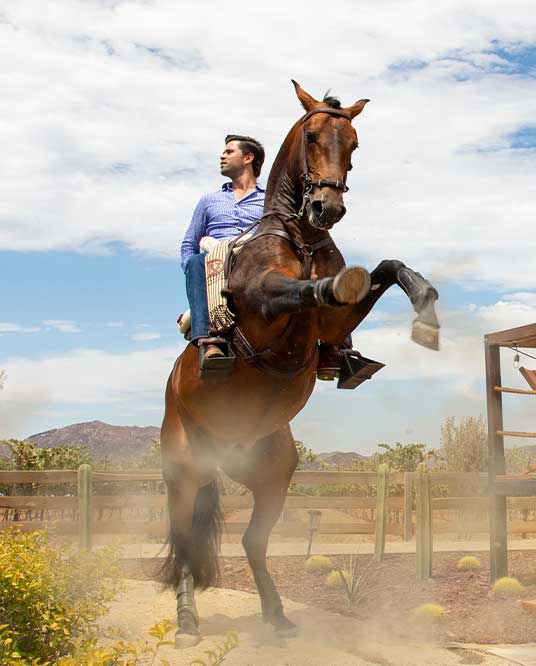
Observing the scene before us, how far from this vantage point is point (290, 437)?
6.23 meters

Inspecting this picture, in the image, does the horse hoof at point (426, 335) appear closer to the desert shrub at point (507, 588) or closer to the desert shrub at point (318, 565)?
the desert shrub at point (507, 588)

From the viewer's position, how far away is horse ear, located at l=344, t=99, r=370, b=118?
14.6 feet

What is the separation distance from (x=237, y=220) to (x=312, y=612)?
3.83m

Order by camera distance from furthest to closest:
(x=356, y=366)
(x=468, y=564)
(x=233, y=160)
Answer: (x=468, y=564) < (x=233, y=160) < (x=356, y=366)

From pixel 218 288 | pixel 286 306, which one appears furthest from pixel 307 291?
pixel 218 288

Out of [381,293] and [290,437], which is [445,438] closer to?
[290,437]

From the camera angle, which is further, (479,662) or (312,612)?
(312,612)

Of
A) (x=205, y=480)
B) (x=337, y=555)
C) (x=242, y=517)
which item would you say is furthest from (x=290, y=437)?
(x=242, y=517)

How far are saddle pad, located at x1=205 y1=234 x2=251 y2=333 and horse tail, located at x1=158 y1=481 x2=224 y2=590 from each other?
2.24 meters

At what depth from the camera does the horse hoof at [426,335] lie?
3.81 metres

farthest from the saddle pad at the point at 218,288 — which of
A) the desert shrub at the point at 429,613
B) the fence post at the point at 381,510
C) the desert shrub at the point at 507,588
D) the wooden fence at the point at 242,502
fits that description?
the fence post at the point at 381,510

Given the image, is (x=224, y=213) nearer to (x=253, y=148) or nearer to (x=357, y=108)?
(x=253, y=148)

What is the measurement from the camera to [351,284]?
3.75m

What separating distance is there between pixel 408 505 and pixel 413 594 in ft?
13.4
